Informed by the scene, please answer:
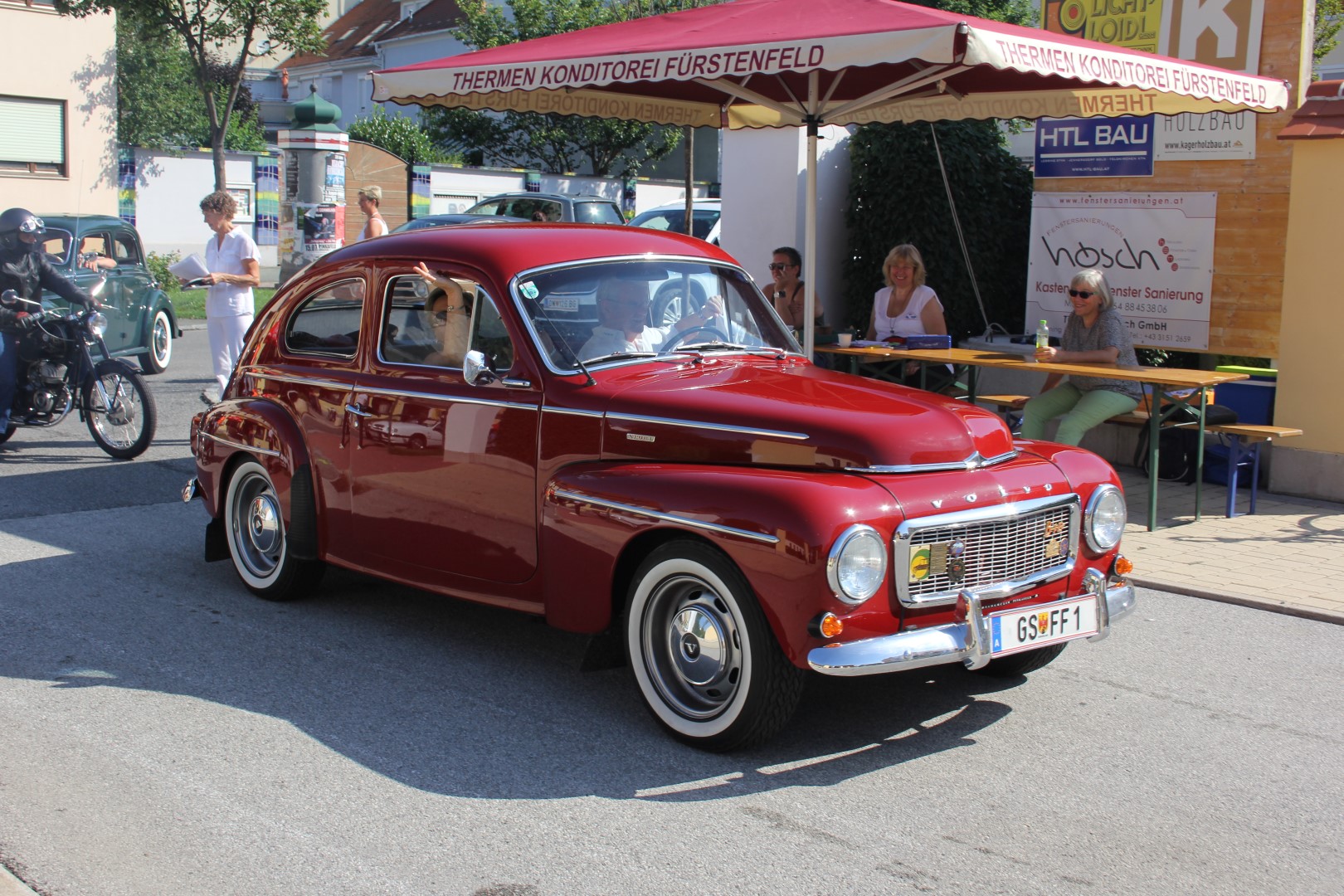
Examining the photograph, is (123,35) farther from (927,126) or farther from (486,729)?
(486,729)

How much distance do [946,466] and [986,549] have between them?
1.05 feet

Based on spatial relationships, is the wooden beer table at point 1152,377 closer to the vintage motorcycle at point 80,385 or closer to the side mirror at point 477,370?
the side mirror at point 477,370

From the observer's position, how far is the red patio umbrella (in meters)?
7.35

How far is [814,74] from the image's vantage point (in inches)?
342

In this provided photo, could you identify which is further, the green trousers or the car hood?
the green trousers

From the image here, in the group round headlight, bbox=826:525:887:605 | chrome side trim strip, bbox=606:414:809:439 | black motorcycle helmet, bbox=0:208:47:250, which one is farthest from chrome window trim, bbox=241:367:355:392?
black motorcycle helmet, bbox=0:208:47:250

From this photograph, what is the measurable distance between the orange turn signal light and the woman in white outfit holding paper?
24.8ft

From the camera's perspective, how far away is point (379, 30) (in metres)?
60.6

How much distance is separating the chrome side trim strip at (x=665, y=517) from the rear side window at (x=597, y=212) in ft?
69.3

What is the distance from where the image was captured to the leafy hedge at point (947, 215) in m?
12.3

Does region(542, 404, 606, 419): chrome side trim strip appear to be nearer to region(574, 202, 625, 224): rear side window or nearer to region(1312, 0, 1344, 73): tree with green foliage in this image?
region(1312, 0, 1344, 73): tree with green foliage

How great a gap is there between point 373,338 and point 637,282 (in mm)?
1260

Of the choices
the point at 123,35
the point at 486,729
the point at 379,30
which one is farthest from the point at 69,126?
the point at 379,30

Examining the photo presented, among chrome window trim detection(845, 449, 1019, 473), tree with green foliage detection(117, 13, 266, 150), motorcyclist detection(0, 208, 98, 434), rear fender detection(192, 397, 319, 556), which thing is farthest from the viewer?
tree with green foliage detection(117, 13, 266, 150)
